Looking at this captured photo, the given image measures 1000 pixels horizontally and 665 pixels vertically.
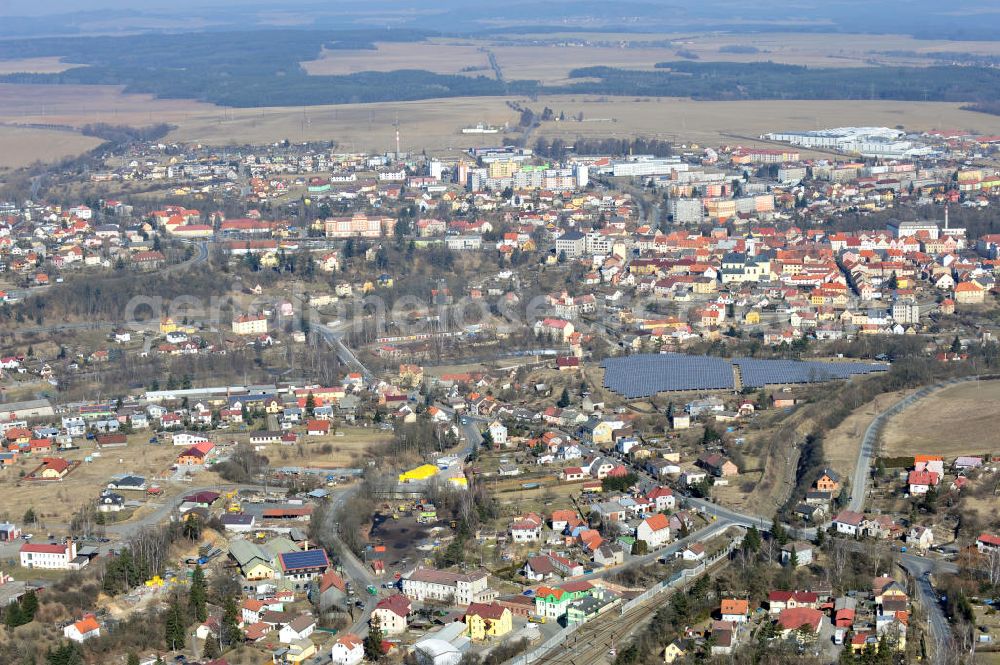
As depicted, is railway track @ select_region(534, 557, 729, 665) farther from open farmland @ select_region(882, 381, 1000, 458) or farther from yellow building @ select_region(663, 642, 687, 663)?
open farmland @ select_region(882, 381, 1000, 458)

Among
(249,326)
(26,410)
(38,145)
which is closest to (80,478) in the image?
(26,410)

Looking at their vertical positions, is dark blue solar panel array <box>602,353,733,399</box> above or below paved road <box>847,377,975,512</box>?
below

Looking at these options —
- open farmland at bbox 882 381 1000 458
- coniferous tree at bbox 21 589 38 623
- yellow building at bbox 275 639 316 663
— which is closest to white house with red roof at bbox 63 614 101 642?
coniferous tree at bbox 21 589 38 623

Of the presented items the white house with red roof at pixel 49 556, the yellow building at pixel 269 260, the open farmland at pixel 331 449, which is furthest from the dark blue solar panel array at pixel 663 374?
the yellow building at pixel 269 260

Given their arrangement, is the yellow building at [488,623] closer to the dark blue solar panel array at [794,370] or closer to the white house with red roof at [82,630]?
the white house with red roof at [82,630]

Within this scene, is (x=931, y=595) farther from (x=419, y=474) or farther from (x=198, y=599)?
(x=198, y=599)

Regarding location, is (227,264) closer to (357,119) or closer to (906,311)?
(906,311)
